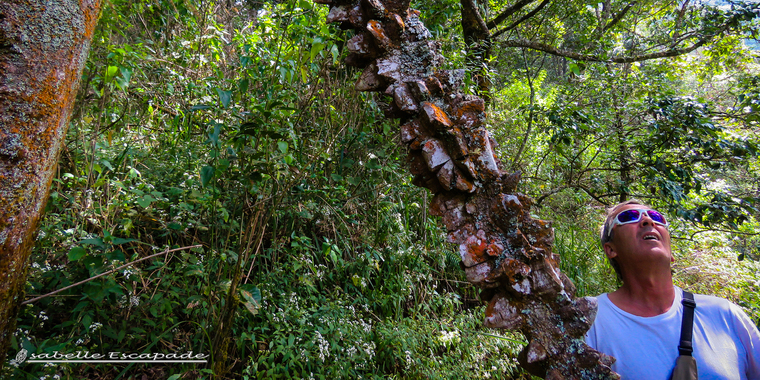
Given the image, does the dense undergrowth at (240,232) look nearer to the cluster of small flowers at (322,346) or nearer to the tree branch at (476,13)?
the cluster of small flowers at (322,346)

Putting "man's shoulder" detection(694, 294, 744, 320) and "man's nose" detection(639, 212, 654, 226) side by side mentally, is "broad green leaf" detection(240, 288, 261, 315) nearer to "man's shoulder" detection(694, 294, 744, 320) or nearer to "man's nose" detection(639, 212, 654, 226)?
"man's nose" detection(639, 212, 654, 226)

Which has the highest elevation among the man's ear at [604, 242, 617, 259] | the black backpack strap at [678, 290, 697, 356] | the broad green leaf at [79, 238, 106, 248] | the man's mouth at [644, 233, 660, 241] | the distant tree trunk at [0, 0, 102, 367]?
the distant tree trunk at [0, 0, 102, 367]

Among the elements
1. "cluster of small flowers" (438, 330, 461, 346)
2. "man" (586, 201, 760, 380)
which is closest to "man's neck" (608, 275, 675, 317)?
"man" (586, 201, 760, 380)

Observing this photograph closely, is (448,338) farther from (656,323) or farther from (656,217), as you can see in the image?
(656,217)

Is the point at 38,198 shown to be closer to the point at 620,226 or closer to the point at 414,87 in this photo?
the point at 414,87

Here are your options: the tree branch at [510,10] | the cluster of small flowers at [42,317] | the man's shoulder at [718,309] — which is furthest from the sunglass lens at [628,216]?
the tree branch at [510,10]

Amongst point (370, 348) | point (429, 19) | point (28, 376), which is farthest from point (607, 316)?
point (429, 19)

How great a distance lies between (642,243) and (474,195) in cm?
79

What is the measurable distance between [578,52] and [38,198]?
574 centimetres

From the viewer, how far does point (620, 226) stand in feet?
4.93

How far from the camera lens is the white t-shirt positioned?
4.03ft

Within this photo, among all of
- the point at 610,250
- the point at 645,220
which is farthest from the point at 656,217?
the point at 610,250

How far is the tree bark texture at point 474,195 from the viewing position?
1064 millimetres

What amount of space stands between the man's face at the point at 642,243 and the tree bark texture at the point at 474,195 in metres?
0.39
